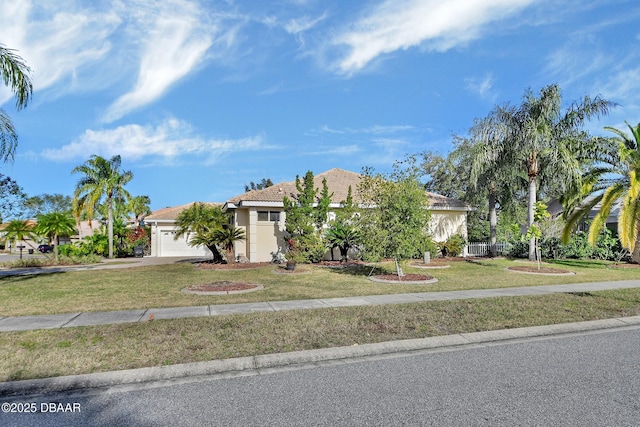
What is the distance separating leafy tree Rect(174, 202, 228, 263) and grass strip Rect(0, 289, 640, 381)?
36.9 feet

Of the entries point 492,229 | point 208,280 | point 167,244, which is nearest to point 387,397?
point 208,280

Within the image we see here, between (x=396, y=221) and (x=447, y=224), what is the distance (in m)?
12.4

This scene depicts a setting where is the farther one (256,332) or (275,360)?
(256,332)

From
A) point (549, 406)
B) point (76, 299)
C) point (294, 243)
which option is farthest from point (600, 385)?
point (294, 243)

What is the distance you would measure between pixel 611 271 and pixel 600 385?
43.8 feet

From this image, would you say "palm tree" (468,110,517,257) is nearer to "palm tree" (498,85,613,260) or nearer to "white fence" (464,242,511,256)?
"palm tree" (498,85,613,260)

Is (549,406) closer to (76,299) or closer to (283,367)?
(283,367)

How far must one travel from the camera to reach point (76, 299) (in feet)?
30.8

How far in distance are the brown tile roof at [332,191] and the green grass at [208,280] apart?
5066 mm

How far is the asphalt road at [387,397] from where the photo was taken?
11.7 feet

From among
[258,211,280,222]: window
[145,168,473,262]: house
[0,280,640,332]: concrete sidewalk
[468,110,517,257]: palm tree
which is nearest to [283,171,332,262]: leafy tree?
[145,168,473,262]: house

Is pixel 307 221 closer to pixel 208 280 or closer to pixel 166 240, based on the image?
pixel 208 280

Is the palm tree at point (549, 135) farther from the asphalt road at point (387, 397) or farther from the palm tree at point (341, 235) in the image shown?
the asphalt road at point (387, 397)

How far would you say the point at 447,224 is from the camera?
2369 cm
